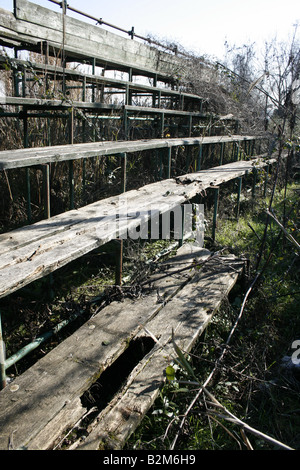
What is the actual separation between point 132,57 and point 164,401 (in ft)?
24.7

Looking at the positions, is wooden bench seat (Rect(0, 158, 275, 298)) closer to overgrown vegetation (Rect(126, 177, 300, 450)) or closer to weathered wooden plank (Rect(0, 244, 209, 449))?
weathered wooden plank (Rect(0, 244, 209, 449))

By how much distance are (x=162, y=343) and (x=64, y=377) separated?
0.57 metres

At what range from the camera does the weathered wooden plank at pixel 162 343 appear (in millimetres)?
1539

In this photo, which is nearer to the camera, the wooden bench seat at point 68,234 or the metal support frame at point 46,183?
the wooden bench seat at point 68,234

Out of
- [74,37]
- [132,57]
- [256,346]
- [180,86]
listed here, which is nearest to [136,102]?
[132,57]

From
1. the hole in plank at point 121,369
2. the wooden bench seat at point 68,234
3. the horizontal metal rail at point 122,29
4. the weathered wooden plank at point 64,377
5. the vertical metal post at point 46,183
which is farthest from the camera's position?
the horizontal metal rail at point 122,29

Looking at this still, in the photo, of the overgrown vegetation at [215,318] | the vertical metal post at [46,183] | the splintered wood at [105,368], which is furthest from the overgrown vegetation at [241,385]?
the vertical metal post at [46,183]

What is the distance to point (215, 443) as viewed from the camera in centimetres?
179

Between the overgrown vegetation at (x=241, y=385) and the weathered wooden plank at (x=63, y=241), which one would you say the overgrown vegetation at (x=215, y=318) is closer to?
the overgrown vegetation at (x=241, y=385)

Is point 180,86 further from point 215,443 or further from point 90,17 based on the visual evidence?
point 215,443

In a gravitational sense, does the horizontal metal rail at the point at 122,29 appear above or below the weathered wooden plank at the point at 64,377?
above

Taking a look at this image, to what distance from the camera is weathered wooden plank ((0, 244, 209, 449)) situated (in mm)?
1515

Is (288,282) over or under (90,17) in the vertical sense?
under

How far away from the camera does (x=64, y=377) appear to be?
71.2 inches
